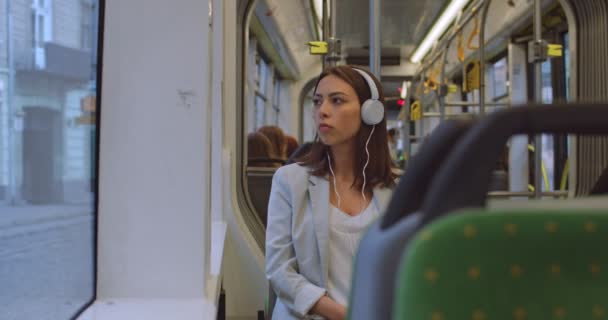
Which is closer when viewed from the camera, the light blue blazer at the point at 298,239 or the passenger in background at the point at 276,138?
the light blue blazer at the point at 298,239

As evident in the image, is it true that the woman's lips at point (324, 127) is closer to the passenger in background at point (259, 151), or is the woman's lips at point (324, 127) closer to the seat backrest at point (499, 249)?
the seat backrest at point (499, 249)

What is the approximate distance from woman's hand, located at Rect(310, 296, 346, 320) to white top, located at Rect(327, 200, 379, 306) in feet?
0.15

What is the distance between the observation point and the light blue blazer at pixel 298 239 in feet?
5.39

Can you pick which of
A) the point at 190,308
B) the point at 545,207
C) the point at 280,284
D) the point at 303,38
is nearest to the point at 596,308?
the point at 545,207

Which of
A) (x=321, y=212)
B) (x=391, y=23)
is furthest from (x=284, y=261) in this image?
(x=391, y=23)

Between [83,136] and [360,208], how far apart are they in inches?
32.0

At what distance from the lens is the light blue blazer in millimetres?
1642

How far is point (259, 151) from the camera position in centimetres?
430

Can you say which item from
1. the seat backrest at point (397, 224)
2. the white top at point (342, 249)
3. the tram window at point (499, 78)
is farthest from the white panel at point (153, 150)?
the tram window at point (499, 78)

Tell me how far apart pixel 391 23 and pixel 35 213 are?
28.5ft

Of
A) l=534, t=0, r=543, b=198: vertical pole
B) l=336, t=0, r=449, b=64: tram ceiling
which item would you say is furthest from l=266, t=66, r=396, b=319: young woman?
l=336, t=0, r=449, b=64: tram ceiling

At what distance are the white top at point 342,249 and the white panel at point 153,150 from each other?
388mm

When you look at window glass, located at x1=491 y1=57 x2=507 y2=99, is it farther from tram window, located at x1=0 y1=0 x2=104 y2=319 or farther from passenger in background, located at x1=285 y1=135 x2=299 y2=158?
tram window, located at x1=0 y1=0 x2=104 y2=319

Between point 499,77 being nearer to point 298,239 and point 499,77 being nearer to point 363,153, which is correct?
point 363,153
